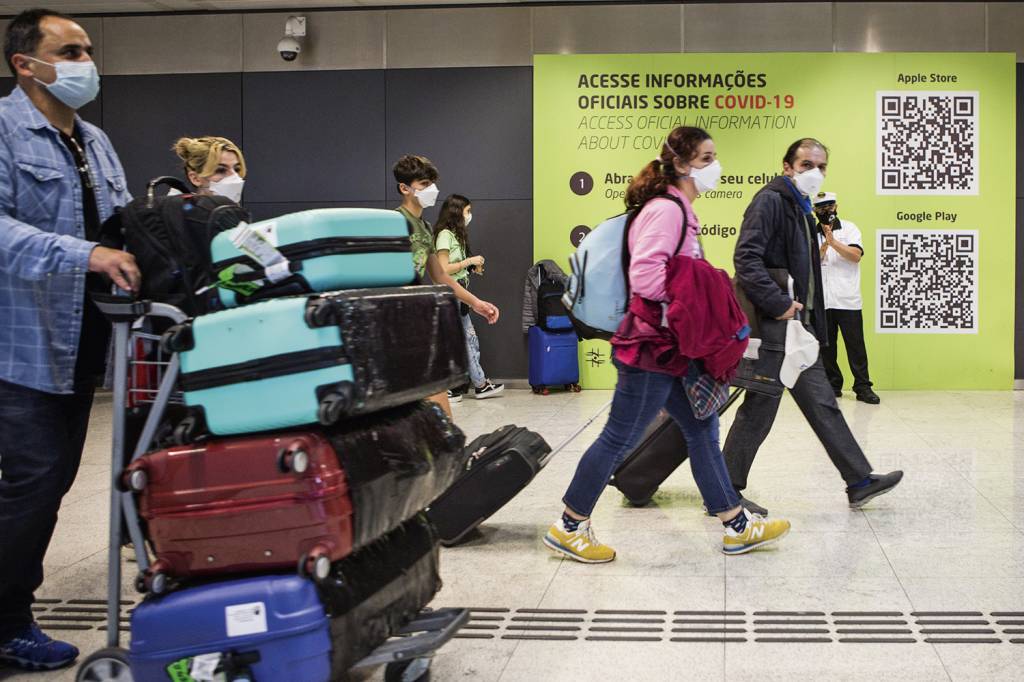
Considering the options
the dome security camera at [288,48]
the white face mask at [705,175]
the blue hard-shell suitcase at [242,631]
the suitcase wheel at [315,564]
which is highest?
the dome security camera at [288,48]

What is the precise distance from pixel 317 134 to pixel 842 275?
16.3 feet

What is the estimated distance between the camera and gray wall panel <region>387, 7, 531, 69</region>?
9953mm

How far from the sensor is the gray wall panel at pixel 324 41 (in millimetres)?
10078

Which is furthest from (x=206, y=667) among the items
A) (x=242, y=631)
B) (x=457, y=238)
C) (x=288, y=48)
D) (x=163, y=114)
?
(x=163, y=114)

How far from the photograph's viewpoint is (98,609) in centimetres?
344

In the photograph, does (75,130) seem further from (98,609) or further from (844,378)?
(844,378)

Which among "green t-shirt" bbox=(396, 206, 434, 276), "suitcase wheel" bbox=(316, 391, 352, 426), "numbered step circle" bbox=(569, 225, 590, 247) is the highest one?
"numbered step circle" bbox=(569, 225, 590, 247)

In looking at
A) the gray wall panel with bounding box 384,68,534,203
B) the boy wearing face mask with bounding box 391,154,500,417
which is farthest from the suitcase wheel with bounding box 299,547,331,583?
the gray wall panel with bounding box 384,68,534,203

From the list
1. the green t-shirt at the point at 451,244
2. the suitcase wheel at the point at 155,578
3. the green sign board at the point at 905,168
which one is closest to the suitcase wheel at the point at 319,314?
the suitcase wheel at the point at 155,578

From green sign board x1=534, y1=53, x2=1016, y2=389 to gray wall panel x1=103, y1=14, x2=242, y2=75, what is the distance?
9.75 feet

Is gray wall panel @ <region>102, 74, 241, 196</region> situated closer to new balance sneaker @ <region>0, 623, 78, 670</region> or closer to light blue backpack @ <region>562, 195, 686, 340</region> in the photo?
light blue backpack @ <region>562, 195, 686, 340</region>

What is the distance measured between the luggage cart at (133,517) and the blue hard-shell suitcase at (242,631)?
0.05 metres

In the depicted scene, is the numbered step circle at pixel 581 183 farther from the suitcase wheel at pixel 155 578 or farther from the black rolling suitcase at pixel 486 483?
the suitcase wheel at pixel 155 578

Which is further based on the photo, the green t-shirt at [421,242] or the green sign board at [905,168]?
the green sign board at [905,168]
